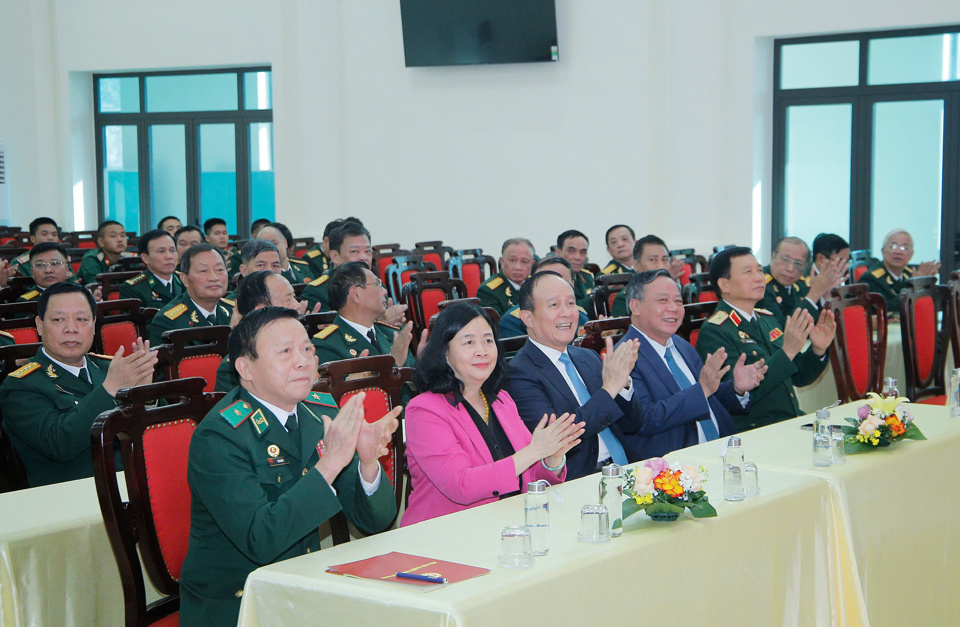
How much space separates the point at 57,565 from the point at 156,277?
4081mm

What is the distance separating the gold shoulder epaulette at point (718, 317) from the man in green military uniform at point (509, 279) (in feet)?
8.05

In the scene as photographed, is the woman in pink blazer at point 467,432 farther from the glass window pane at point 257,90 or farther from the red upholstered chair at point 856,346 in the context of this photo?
the glass window pane at point 257,90

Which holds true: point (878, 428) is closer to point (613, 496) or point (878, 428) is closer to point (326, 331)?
point (613, 496)

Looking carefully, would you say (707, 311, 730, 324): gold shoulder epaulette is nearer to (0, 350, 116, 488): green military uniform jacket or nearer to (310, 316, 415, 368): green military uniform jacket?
Answer: (310, 316, 415, 368): green military uniform jacket

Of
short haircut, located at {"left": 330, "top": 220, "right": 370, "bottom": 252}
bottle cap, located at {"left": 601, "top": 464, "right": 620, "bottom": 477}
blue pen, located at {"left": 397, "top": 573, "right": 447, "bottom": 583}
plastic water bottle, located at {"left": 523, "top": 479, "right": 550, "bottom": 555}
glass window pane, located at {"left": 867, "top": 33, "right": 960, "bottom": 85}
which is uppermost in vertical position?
glass window pane, located at {"left": 867, "top": 33, "right": 960, "bottom": 85}

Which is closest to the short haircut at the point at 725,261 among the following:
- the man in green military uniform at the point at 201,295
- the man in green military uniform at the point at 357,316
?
the man in green military uniform at the point at 357,316

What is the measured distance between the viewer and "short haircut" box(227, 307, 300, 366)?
2377 millimetres

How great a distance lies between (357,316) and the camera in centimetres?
423

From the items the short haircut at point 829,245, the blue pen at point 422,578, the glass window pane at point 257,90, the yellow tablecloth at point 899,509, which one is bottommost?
the yellow tablecloth at point 899,509

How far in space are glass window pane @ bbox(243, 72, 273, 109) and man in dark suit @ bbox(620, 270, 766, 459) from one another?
1006 cm

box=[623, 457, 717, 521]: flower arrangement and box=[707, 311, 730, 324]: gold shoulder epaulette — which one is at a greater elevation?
box=[707, 311, 730, 324]: gold shoulder epaulette

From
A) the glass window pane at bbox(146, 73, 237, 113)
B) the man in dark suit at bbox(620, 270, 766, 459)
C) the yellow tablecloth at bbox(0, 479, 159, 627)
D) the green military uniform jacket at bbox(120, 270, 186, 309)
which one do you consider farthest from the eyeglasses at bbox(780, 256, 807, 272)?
the glass window pane at bbox(146, 73, 237, 113)

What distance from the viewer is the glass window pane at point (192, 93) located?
43.0 feet

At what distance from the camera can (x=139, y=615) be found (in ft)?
7.63
